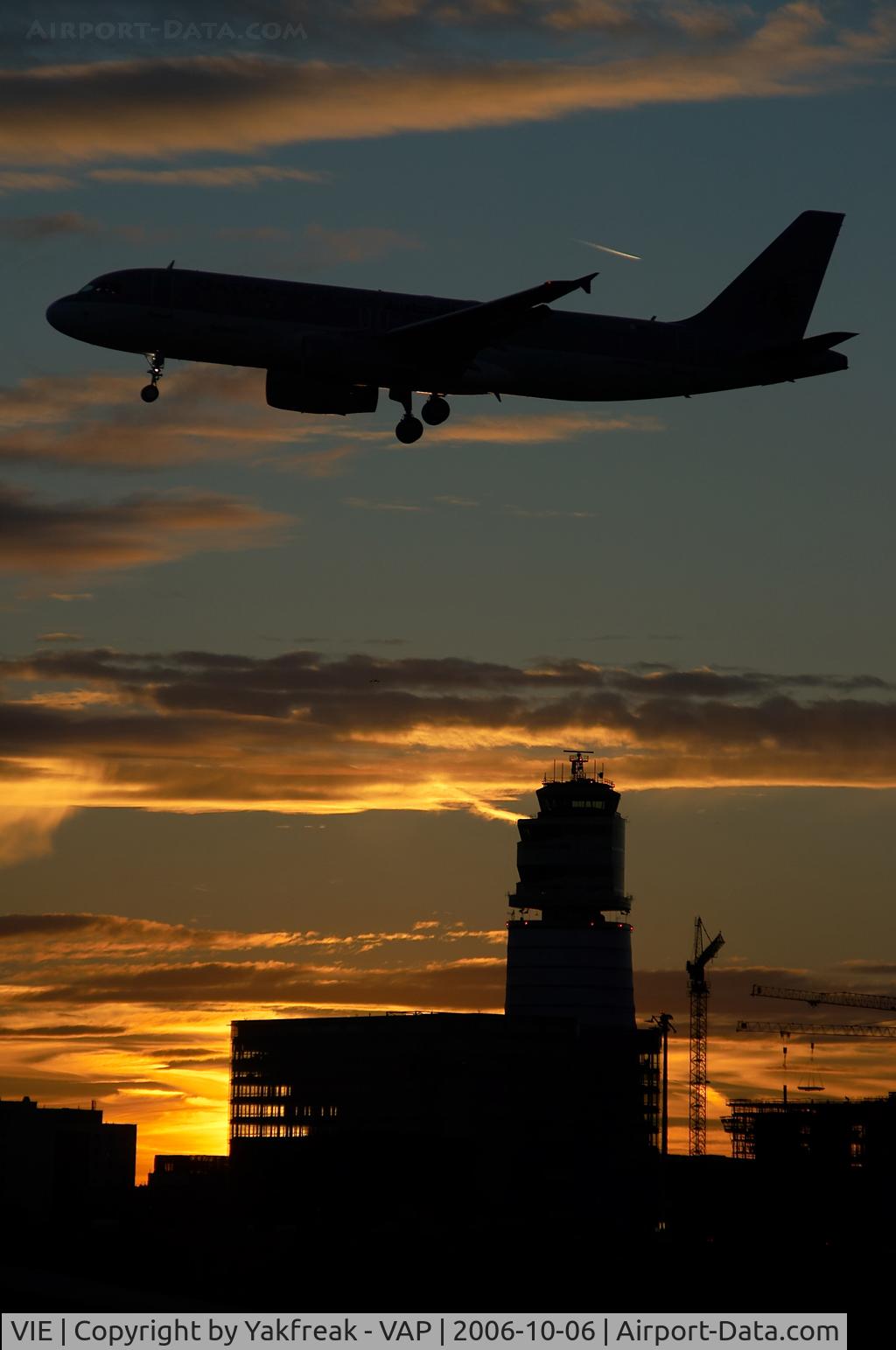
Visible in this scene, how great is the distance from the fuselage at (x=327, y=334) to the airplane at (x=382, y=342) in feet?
0.19

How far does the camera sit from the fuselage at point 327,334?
103m

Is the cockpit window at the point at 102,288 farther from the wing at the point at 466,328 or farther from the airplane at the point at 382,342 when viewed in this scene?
the wing at the point at 466,328

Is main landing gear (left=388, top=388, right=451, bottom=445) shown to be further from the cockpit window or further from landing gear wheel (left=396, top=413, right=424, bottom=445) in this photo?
the cockpit window

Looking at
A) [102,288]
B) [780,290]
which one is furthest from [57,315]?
[780,290]

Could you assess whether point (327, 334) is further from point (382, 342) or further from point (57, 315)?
point (57, 315)

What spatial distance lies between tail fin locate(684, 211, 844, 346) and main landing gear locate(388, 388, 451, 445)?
17.0 meters

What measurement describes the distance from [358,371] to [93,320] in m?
12.9

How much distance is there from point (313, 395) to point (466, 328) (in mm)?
8335

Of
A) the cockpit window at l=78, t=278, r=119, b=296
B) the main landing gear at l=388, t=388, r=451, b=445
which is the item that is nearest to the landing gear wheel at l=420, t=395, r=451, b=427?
the main landing gear at l=388, t=388, r=451, b=445

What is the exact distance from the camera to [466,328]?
103 metres

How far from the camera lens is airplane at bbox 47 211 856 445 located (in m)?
103

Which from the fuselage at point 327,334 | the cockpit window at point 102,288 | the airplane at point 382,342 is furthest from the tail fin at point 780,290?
the cockpit window at point 102,288
